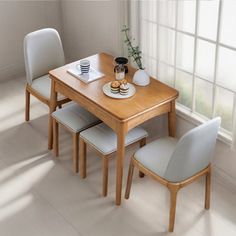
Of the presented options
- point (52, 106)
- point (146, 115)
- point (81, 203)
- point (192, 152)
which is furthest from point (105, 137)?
point (192, 152)

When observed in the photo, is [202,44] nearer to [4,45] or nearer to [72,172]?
[72,172]

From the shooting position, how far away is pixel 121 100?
340 cm

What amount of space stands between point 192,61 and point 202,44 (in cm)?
17

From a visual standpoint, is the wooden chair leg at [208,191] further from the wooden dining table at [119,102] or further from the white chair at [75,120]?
the white chair at [75,120]

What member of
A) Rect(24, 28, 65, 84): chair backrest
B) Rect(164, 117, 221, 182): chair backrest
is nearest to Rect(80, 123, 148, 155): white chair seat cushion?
Rect(164, 117, 221, 182): chair backrest

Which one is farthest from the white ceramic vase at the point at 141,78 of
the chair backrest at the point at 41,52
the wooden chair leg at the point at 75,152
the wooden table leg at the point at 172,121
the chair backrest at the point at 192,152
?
the chair backrest at the point at 41,52

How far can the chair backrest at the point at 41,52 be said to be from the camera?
4.05 m

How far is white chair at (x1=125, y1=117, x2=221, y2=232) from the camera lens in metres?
2.90

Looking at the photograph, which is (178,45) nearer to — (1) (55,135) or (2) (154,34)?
(2) (154,34)

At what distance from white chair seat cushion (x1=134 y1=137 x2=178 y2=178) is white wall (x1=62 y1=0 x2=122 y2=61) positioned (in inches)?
45.4

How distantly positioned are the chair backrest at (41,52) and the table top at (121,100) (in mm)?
414

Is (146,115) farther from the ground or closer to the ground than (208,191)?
farther from the ground

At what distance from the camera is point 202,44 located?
342cm

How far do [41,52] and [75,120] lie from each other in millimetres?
793
